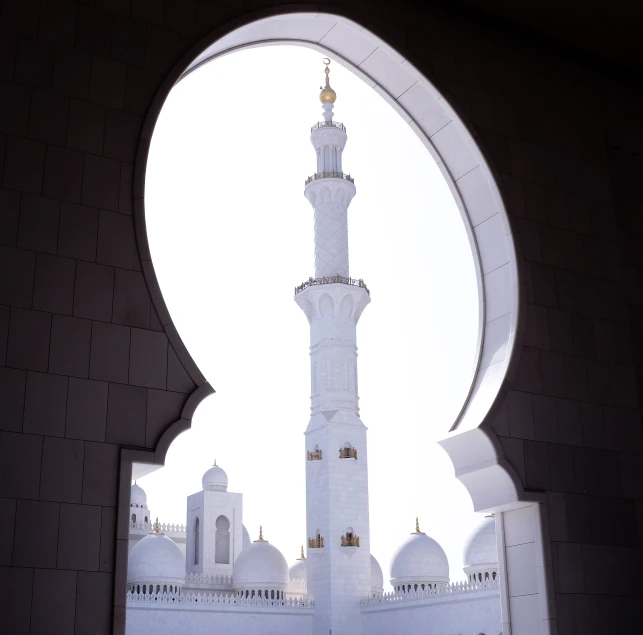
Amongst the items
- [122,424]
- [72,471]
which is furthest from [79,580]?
[122,424]

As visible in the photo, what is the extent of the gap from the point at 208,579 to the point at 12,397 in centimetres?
2023

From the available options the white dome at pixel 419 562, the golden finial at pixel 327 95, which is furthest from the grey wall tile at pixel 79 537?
the golden finial at pixel 327 95

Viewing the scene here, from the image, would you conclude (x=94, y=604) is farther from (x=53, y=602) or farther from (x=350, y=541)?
(x=350, y=541)

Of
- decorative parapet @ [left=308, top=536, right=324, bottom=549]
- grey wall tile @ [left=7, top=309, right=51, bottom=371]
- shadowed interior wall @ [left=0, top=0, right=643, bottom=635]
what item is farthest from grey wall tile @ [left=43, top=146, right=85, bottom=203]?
decorative parapet @ [left=308, top=536, right=324, bottom=549]

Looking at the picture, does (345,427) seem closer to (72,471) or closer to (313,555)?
(313,555)

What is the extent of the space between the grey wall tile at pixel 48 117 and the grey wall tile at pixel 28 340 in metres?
0.68

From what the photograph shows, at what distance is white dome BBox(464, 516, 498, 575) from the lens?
18.3 metres

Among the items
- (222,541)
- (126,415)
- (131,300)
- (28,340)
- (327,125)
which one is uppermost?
(327,125)

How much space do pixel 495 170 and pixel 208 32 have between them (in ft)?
4.86

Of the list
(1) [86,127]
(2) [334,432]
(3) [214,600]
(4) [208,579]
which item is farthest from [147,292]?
(4) [208,579]

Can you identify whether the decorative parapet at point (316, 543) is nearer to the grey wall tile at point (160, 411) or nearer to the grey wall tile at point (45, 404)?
the grey wall tile at point (160, 411)

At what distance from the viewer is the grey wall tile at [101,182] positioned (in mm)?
3174

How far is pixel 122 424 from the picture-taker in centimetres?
298

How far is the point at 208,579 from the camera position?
71.8ft
